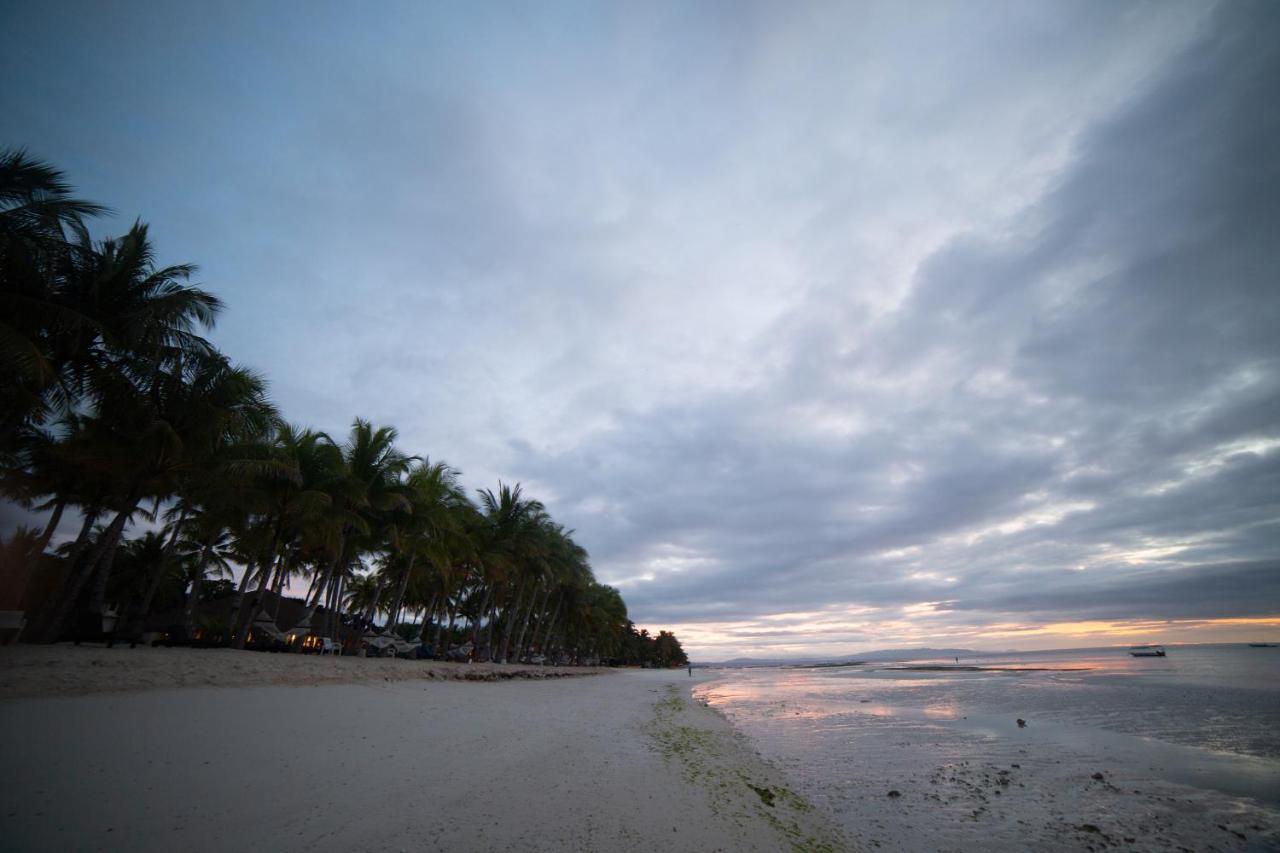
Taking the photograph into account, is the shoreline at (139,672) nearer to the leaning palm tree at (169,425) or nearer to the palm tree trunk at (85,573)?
the palm tree trunk at (85,573)

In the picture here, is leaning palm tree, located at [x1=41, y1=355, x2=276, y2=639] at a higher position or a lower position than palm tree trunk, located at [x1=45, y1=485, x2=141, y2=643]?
higher

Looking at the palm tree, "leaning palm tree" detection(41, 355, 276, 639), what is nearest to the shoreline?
"leaning palm tree" detection(41, 355, 276, 639)

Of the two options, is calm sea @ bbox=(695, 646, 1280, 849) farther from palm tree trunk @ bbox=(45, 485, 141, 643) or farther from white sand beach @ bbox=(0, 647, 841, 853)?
palm tree trunk @ bbox=(45, 485, 141, 643)

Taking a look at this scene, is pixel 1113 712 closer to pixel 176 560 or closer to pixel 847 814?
pixel 847 814

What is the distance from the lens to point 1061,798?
9828 millimetres

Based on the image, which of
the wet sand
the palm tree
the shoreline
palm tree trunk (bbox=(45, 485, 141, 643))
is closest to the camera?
the wet sand

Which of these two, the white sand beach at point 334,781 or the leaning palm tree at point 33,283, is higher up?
the leaning palm tree at point 33,283

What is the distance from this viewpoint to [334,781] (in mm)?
6719

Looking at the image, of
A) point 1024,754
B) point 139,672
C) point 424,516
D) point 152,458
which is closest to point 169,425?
point 152,458

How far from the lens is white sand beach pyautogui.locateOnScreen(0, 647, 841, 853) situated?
5.09m

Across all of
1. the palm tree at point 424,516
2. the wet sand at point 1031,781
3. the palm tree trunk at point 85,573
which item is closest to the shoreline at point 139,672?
the palm tree trunk at point 85,573

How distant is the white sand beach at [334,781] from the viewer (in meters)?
5.09

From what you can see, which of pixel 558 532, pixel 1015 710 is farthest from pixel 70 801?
pixel 558 532

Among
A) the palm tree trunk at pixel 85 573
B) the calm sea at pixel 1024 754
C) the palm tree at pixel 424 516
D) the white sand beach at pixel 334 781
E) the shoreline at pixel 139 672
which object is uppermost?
the palm tree at pixel 424 516
